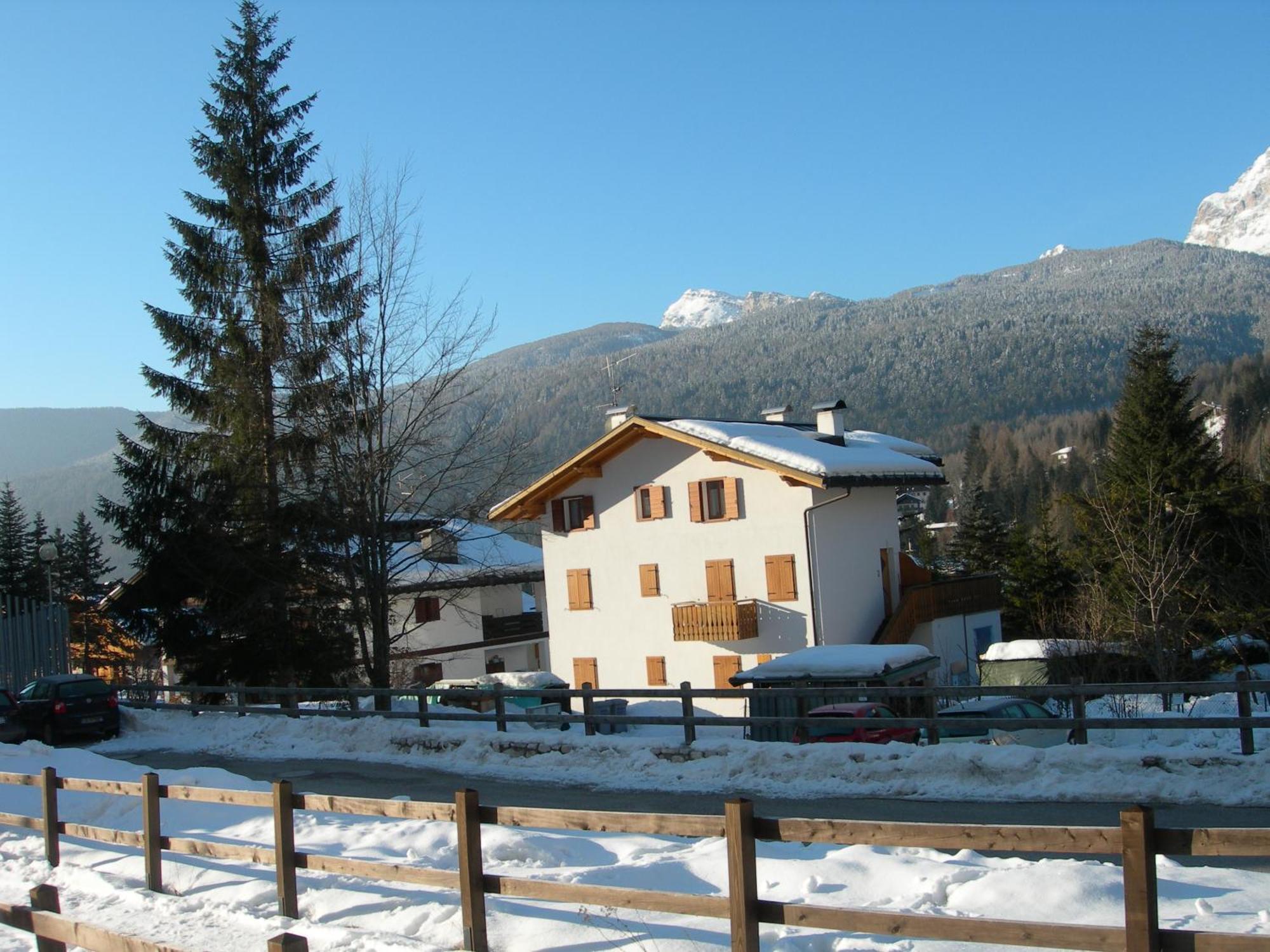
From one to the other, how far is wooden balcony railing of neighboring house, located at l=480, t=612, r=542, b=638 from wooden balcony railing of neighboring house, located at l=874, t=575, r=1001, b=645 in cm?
1924

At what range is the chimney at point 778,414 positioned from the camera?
44.0m

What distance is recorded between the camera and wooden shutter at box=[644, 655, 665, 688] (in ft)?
125

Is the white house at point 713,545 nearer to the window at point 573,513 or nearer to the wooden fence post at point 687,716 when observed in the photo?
the window at point 573,513

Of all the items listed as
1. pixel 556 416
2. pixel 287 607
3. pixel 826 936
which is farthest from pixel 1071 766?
pixel 556 416

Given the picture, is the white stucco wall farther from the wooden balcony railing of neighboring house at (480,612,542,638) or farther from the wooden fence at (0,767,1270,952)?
the wooden fence at (0,767,1270,952)

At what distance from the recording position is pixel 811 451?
117 ft

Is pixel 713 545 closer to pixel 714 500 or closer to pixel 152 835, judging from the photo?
pixel 714 500

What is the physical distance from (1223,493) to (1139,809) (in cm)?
4060

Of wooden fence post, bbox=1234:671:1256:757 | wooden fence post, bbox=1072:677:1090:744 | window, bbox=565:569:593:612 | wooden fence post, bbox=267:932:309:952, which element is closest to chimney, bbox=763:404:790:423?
window, bbox=565:569:593:612

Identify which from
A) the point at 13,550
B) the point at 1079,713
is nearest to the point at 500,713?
the point at 1079,713

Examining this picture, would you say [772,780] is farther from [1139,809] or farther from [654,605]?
[654,605]

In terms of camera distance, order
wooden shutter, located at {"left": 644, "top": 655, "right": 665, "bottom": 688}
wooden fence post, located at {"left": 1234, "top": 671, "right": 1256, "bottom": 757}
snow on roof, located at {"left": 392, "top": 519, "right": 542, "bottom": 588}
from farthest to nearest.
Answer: wooden shutter, located at {"left": 644, "top": 655, "right": 665, "bottom": 688} → snow on roof, located at {"left": 392, "top": 519, "right": 542, "bottom": 588} → wooden fence post, located at {"left": 1234, "top": 671, "right": 1256, "bottom": 757}

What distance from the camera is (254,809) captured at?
11680 millimetres

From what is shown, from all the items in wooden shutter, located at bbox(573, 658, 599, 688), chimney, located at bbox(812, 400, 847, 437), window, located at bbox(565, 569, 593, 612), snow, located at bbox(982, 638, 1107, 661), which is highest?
chimney, located at bbox(812, 400, 847, 437)
